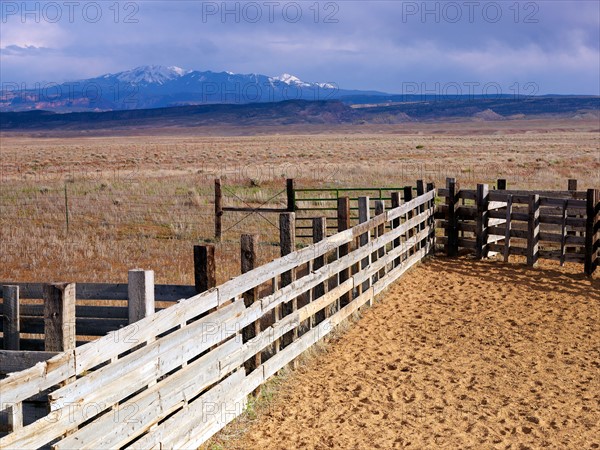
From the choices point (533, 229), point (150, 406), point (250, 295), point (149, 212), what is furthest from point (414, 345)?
point (149, 212)

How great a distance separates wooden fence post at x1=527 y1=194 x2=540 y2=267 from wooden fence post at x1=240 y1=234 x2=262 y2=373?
7044 millimetres

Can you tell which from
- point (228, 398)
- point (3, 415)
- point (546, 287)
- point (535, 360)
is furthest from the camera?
point (546, 287)

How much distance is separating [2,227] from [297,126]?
16504cm

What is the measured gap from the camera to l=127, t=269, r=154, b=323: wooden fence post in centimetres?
564

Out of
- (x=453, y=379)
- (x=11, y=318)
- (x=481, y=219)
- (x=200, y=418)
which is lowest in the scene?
(x=453, y=379)

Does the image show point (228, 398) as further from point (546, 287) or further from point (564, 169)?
point (564, 169)

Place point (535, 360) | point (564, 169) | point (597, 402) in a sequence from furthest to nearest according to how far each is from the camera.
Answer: point (564, 169) < point (535, 360) < point (597, 402)

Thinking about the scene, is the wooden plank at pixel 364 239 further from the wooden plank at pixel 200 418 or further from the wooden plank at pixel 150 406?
the wooden plank at pixel 150 406

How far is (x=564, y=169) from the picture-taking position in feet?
129

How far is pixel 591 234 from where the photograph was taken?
496 inches

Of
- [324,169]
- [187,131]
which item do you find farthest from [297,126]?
[324,169]

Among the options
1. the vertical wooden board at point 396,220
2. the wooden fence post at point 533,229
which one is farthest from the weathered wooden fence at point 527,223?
the vertical wooden board at point 396,220

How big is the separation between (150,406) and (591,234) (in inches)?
369

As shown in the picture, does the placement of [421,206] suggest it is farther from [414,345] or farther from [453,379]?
[453,379]
